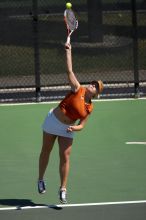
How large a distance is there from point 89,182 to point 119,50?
6.08 m

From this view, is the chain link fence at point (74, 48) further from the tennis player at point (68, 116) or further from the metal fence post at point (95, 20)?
the tennis player at point (68, 116)

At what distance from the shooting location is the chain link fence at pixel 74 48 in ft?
51.2

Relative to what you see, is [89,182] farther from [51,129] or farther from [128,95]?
[128,95]

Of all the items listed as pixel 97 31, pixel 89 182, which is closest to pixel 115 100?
pixel 97 31

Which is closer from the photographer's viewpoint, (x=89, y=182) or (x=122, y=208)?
(x=122, y=208)

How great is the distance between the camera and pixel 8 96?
51.7 ft

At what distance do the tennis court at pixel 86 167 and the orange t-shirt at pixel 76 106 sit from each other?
106 cm

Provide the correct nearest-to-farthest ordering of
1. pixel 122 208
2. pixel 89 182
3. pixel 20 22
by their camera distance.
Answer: pixel 122 208, pixel 89 182, pixel 20 22

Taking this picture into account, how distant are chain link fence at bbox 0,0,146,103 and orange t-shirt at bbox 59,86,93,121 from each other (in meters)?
6.31

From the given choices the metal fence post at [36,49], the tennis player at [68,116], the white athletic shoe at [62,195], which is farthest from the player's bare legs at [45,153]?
the metal fence post at [36,49]

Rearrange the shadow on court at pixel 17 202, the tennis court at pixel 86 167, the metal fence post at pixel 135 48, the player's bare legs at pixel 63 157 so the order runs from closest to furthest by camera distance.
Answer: the tennis court at pixel 86 167
the player's bare legs at pixel 63 157
the shadow on court at pixel 17 202
the metal fence post at pixel 135 48

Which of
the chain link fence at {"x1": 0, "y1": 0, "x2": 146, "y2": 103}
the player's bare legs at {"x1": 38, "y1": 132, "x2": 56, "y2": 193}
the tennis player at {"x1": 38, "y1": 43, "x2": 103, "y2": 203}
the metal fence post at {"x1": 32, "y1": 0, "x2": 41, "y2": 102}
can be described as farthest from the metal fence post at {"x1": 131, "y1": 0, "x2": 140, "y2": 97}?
the tennis player at {"x1": 38, "y1": 43, "x2": 103, "y2": 203}

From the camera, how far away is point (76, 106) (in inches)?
365

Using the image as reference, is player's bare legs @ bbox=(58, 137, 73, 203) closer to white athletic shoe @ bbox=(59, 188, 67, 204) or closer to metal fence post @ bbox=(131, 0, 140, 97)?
white athletic shoe @ bbox=(59, 188, 67, 204)
